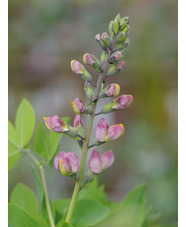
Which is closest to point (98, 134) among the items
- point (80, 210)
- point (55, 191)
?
point (80, 210)

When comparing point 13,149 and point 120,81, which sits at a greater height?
point 120,81

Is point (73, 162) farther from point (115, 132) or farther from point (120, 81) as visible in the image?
point (120, 81)

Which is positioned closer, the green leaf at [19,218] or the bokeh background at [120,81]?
the green leaf at [19,218]

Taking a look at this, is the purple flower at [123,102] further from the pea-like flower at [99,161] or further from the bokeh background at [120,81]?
the bokeh background at [120,81]

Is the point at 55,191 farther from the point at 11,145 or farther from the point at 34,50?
the point at 11,145

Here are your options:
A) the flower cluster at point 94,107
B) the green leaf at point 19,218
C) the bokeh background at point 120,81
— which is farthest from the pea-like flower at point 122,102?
the bokeh background at point 120,81

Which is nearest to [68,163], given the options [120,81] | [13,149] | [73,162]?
[73,162]
